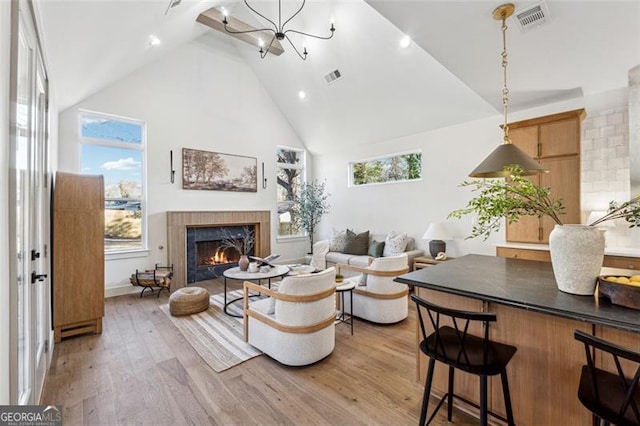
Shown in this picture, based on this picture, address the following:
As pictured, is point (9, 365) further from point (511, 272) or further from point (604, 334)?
point (511, 272)

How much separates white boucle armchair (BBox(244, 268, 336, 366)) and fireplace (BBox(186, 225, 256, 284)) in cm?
336

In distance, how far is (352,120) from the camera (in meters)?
5.92

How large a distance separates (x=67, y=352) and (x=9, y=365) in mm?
2190

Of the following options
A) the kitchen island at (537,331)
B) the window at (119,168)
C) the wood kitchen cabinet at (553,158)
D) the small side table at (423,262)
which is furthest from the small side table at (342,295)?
the window at (119,168)

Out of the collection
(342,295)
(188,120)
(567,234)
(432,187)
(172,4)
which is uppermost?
(172,4)

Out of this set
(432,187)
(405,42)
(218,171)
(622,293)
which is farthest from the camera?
(218,171)

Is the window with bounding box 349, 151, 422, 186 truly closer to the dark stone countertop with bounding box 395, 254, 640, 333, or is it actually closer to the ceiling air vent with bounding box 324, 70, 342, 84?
the ceiling air vent with bounding box 324, 70, 342, 84

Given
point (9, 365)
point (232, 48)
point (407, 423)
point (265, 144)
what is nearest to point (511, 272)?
point (407, 423)

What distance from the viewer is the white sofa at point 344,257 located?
5234mm

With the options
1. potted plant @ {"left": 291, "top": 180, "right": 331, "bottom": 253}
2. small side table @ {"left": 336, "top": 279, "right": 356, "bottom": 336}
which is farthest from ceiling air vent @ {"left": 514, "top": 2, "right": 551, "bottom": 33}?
potted plant @ {"left": 291, "top": 180, "right": 331, "bottom": 253}

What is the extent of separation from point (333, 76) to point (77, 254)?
473cm

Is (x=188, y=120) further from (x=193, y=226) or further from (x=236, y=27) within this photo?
(x=193, y=226)

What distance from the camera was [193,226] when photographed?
5438 mm

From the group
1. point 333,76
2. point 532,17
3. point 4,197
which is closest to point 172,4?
point 333,76
